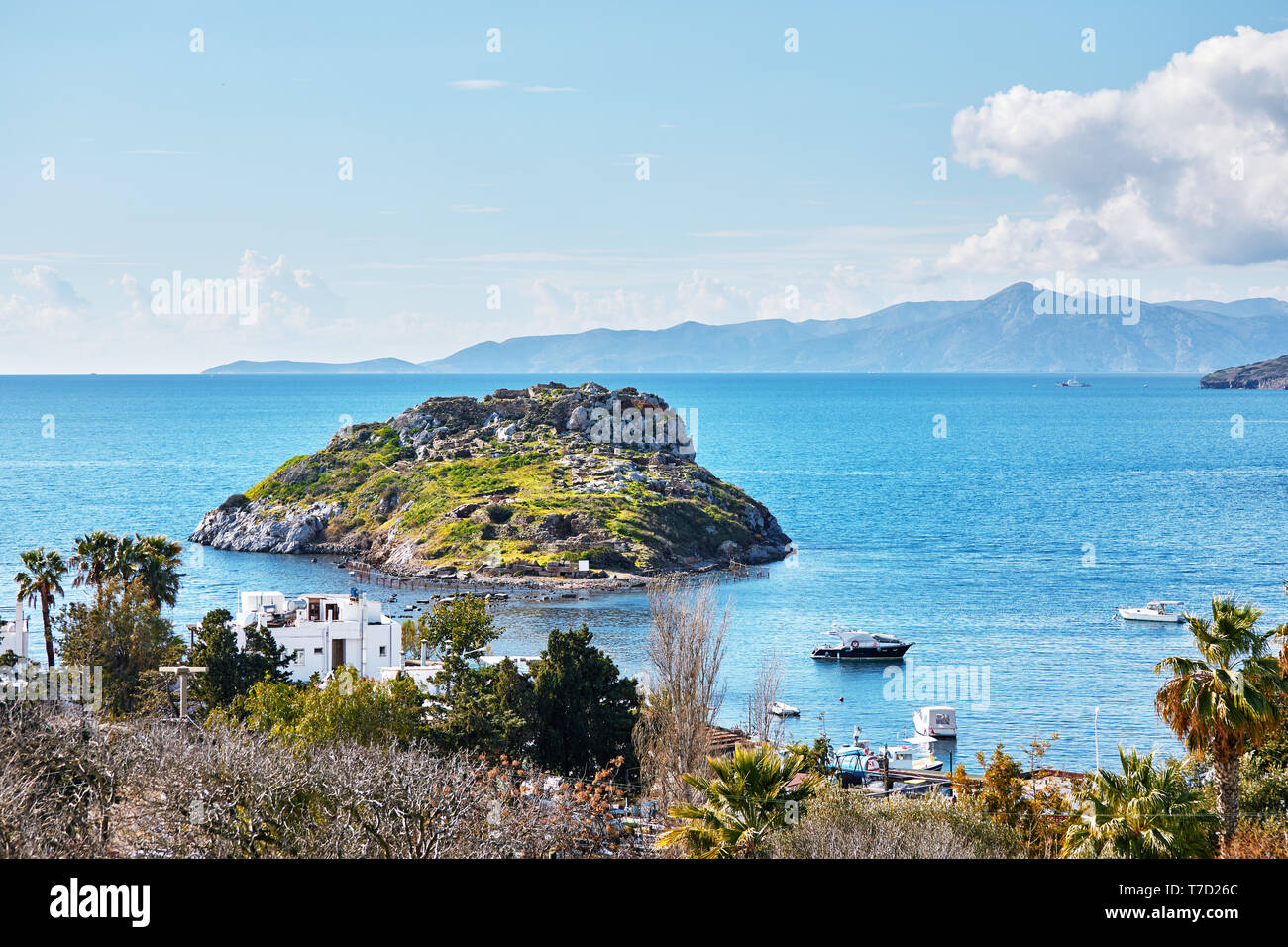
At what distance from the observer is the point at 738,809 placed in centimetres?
2145

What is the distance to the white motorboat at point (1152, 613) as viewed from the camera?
8800 cm

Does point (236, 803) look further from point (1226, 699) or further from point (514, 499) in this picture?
point (514, 499)

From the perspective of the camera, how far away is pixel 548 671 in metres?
43.7

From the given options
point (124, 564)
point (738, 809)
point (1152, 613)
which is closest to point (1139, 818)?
point (738, 809)

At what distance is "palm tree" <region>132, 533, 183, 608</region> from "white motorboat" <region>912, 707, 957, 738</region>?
39312mm

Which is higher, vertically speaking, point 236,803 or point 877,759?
point 236,803

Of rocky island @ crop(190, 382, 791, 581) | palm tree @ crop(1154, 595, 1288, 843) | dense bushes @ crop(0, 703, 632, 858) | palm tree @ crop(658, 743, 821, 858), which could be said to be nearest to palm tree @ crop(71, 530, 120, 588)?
dense bushes @ crop(0, 703, 632, 858)

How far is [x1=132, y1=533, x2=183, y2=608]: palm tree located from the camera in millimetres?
56562

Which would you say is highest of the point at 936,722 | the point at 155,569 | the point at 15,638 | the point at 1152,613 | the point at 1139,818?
the point at 155,569

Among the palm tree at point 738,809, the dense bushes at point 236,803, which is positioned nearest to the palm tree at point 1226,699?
the palm tree at point 738,809

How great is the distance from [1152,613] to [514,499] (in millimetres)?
62228

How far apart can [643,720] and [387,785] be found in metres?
23.0

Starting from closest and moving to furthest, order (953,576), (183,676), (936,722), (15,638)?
(183,676)
(15,638)
(936,722)
(953,576)
